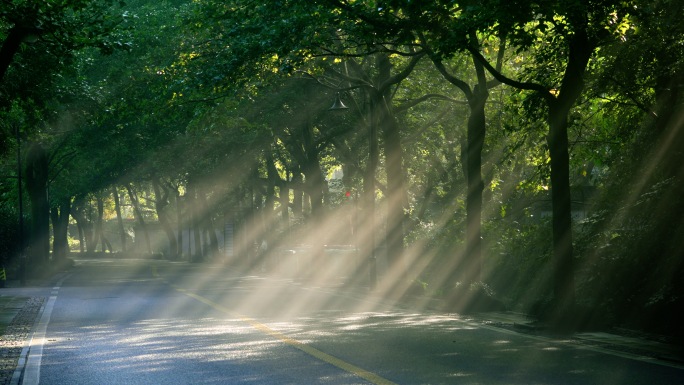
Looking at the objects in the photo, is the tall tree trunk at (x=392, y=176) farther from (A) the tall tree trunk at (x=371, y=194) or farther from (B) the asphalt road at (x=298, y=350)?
(B) the asphalt road at (x=298, y=350)

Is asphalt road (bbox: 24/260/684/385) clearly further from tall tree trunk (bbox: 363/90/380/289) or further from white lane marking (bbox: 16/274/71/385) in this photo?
tall tree trunk (bbox: 363/90/380/289)

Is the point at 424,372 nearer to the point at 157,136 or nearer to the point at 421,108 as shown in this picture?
the point at 421,108

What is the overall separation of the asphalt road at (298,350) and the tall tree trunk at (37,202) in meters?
23.9

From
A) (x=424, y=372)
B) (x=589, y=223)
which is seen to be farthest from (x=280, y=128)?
(x=424, y=372)

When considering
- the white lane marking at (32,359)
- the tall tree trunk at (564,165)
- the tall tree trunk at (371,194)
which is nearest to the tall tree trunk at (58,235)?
the tall tree trunk at (371,194)

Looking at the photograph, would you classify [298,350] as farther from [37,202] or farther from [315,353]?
[37,202]

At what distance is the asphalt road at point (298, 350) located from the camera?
35.5 feet

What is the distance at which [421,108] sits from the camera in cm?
4194

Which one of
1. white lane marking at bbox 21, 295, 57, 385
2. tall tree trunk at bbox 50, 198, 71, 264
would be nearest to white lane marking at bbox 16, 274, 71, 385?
white lane marking at bbox 21, 295, 57, 385

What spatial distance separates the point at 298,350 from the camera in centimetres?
1327

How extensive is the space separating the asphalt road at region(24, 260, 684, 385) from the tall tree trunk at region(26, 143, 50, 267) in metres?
23.9

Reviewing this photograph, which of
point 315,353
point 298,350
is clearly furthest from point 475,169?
point 315,353

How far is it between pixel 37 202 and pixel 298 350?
3606 cm

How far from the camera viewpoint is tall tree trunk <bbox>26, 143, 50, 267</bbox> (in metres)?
45.4
